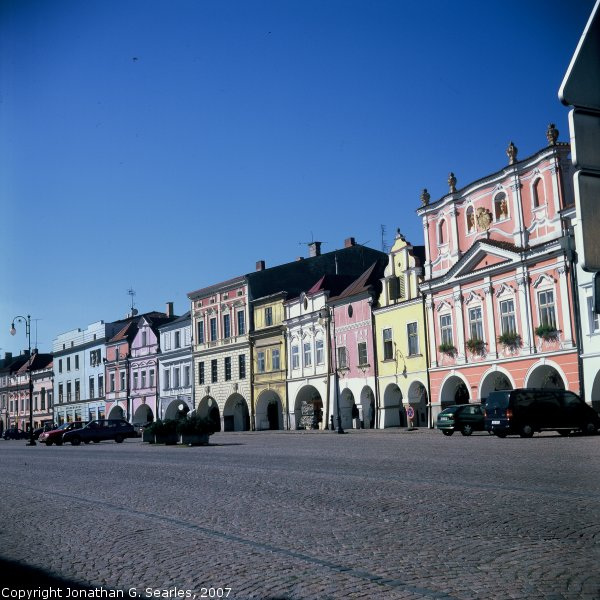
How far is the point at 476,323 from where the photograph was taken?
143 feet

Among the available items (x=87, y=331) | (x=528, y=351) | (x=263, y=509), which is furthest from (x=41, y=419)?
(x=263, y=509)

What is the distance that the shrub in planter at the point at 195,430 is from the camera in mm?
35750

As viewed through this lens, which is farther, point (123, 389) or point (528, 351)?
point (123, 389)

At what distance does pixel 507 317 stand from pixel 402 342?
9.48m

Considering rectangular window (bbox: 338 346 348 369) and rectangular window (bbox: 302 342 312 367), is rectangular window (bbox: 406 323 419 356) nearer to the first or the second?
rectangular window (bbox: 338 346 348 369)

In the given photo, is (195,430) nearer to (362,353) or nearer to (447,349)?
(447,349)

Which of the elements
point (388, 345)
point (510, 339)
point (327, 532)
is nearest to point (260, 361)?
point (388, 345)

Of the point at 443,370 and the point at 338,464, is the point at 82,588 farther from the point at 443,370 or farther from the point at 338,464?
the point at 443,370

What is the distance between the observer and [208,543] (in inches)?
334

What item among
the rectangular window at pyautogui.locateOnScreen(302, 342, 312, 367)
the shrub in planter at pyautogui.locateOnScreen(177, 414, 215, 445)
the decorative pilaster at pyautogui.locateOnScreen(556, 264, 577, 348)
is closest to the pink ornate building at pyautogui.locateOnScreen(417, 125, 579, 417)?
the decorative pilaster at pyautogui.locateOnScreen(556, 264, 577, 348)

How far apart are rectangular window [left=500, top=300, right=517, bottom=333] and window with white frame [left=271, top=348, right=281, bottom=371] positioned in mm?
→ 24545

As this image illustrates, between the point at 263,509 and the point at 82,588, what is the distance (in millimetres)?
4632

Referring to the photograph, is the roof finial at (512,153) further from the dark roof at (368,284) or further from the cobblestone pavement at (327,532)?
the cobblestone pavement at (327,532)

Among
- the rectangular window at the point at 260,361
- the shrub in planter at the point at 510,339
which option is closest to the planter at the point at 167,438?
the shrub in planter at the point at 510,339
